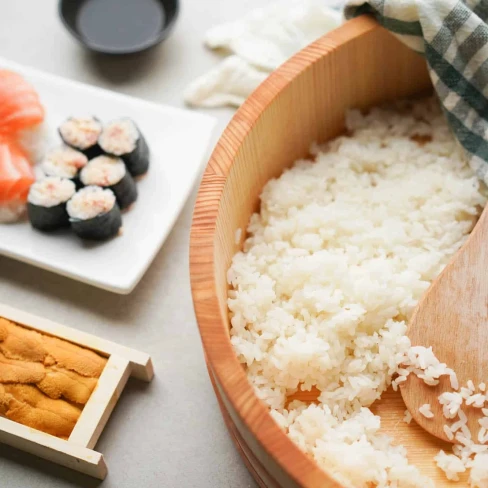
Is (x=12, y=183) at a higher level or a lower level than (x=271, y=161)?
lower

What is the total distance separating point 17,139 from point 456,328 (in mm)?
1419

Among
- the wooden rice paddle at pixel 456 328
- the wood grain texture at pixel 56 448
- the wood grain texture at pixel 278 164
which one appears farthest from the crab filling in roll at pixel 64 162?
the wooden rice paddle at pixel 456 328

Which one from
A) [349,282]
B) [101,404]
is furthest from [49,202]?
[349,282]

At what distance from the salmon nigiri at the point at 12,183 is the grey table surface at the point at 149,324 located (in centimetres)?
16

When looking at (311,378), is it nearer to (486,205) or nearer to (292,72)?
(486,205)

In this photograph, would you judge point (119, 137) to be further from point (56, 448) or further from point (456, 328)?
point (456, 328)

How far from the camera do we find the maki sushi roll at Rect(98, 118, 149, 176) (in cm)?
205

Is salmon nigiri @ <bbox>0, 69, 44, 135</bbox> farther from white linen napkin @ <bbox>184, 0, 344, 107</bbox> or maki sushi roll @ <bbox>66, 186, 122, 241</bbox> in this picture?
white linen napkin @ <bbox>184, 0, 344, 107</bbox>

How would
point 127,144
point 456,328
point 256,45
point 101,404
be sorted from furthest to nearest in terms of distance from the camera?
point 256,45 → point 127,144 → point 101,404 → point 456,328

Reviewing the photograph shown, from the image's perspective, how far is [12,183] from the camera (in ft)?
6.47

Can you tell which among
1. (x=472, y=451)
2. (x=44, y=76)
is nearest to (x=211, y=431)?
(x=472, y=451)

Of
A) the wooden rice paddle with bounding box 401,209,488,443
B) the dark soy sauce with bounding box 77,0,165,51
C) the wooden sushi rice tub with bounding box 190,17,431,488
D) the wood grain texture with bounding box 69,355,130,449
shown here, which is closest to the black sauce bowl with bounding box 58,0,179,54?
the dark soy sauce with bounding box 77,0,165,51

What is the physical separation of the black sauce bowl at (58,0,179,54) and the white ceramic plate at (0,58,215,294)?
0.22m

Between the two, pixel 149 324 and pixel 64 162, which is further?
pixel 64 162
